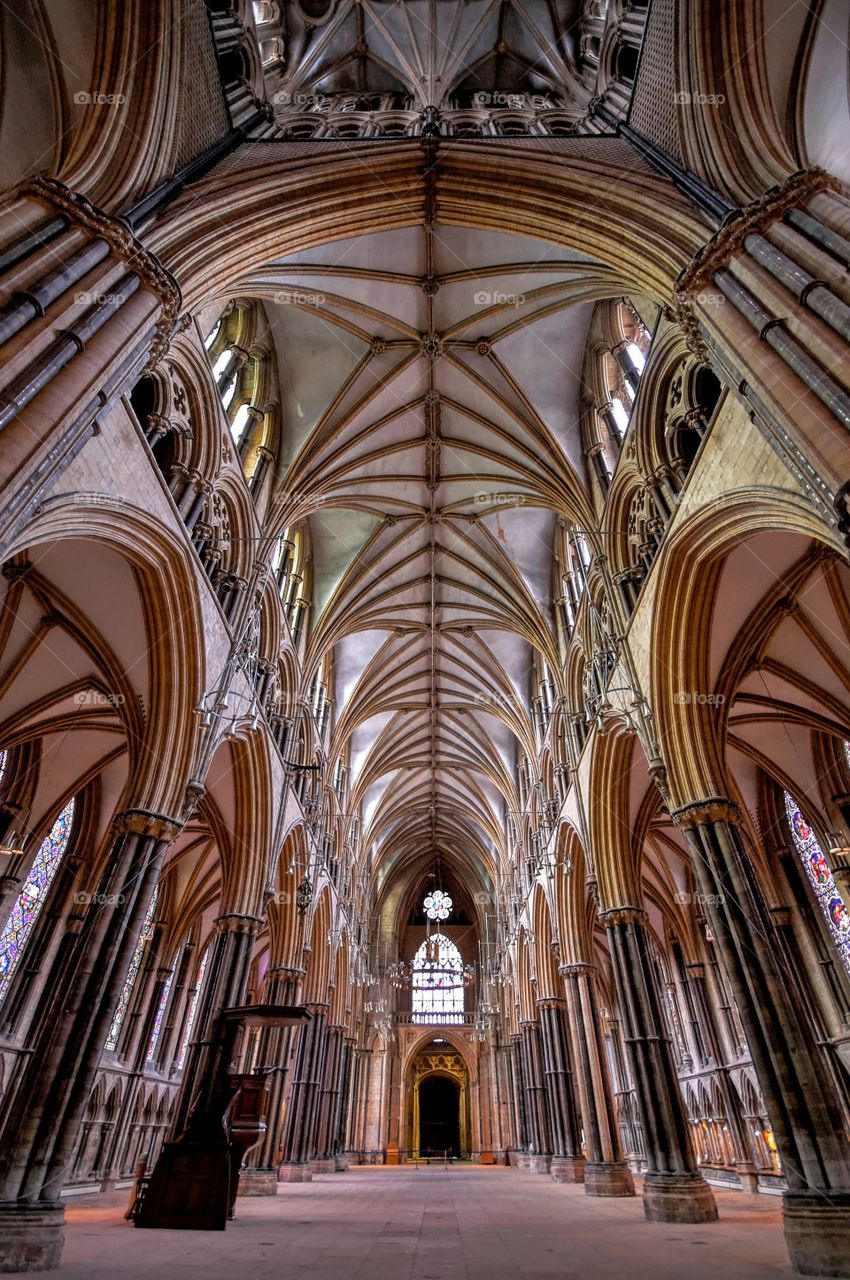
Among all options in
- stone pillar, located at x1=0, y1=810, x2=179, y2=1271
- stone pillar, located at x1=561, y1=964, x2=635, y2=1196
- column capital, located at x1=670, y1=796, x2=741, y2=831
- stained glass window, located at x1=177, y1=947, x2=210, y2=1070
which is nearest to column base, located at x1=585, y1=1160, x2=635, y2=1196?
stone pillar, located at x1=561, y1=964, x2=635, y2=1196

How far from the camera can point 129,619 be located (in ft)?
35.9

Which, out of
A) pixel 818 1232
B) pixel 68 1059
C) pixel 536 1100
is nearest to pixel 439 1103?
pixel 536 1100

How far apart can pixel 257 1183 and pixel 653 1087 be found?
8.36m

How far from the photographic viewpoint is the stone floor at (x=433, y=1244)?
206 inches

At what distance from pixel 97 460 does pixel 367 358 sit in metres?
8.28

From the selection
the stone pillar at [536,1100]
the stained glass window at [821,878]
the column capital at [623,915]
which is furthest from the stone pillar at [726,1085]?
the column capital at [623,915]

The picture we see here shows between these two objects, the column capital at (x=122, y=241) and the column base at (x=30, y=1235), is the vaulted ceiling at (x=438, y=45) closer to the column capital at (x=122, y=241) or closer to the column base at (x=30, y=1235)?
the column capital at (x=122, y=241)

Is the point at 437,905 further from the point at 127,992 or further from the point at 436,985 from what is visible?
the point at 127,992

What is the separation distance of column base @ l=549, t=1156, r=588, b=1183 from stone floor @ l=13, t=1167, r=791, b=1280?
25.7 ft

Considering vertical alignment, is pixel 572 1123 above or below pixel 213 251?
below

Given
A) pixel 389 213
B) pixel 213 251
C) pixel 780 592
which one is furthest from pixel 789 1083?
pixel 389 213

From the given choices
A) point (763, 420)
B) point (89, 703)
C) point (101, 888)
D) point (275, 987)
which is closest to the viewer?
point (763, 420)

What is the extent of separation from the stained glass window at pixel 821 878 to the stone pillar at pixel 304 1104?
39.5 feet

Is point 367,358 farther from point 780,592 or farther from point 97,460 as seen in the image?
point 780,592
